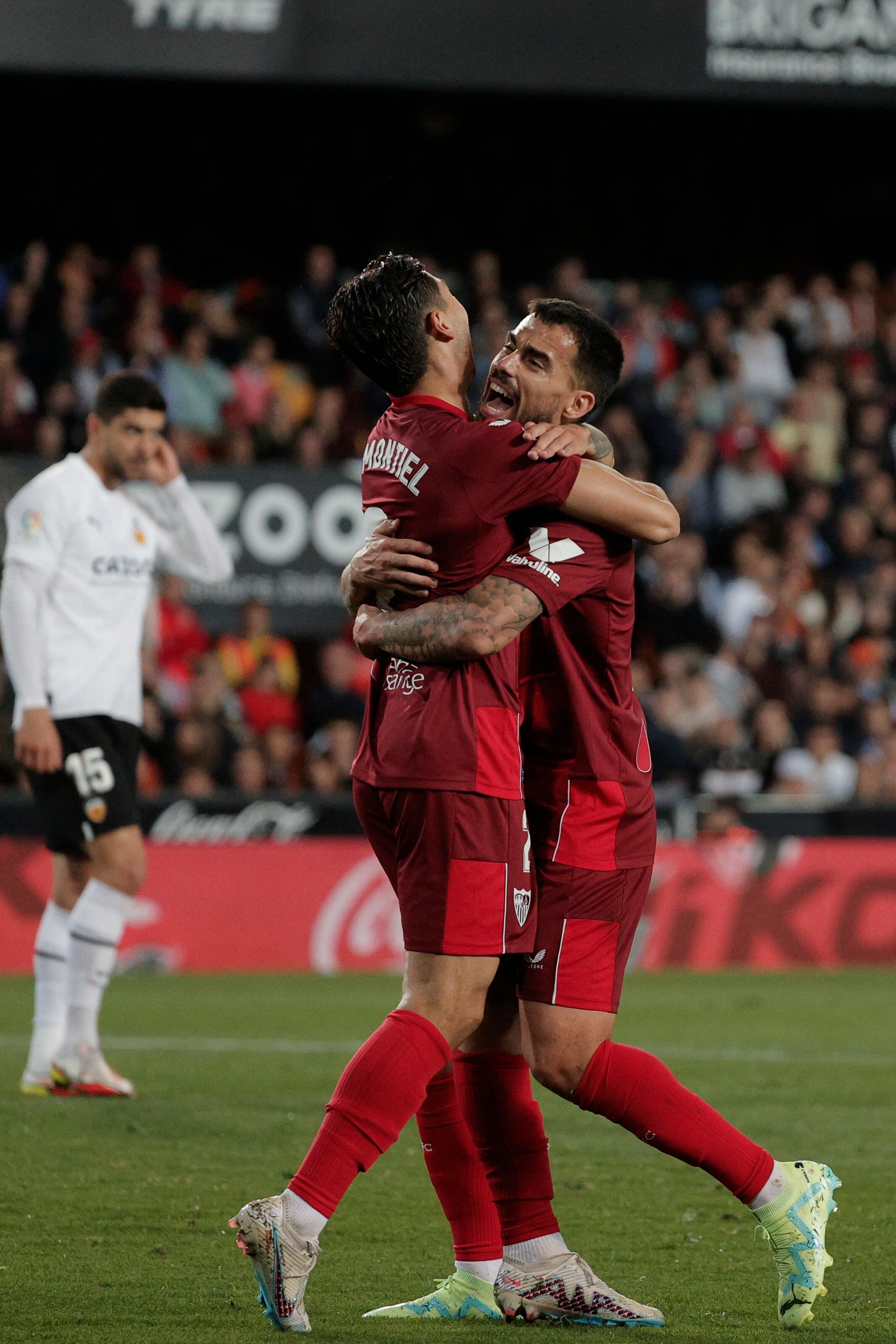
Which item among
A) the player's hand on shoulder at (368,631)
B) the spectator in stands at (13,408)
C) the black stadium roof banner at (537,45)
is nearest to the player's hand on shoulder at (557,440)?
the player's hand on shoulder at (368,631)

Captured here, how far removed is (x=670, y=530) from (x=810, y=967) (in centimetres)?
853

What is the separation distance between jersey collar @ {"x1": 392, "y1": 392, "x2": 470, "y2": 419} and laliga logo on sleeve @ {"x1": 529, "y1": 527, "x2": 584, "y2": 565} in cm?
28

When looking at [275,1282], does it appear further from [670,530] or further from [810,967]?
[810,967]

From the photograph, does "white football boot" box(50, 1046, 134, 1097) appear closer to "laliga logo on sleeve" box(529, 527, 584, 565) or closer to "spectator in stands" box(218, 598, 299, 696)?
"laliga logo on sleeve" box(529, 527, 584, 565)

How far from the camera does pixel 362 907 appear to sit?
11211mm

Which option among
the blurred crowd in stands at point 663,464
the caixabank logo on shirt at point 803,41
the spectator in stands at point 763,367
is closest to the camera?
the blurred crowd in stands at point 663,464

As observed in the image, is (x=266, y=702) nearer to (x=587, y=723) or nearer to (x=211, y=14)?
(x=211, y=14)

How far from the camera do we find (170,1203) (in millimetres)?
4586

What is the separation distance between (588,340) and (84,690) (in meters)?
3.26

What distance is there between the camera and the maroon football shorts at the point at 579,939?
3580mm

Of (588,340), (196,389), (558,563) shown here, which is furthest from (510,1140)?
(196,389)

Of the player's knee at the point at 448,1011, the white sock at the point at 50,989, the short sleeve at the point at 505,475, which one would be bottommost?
the white sock at the point at 50,989

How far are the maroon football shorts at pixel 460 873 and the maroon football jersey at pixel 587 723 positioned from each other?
0.59 ft

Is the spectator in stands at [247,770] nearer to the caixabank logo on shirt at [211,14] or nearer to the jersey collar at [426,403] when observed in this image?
the caixabank logo on shirt at [211,14]
